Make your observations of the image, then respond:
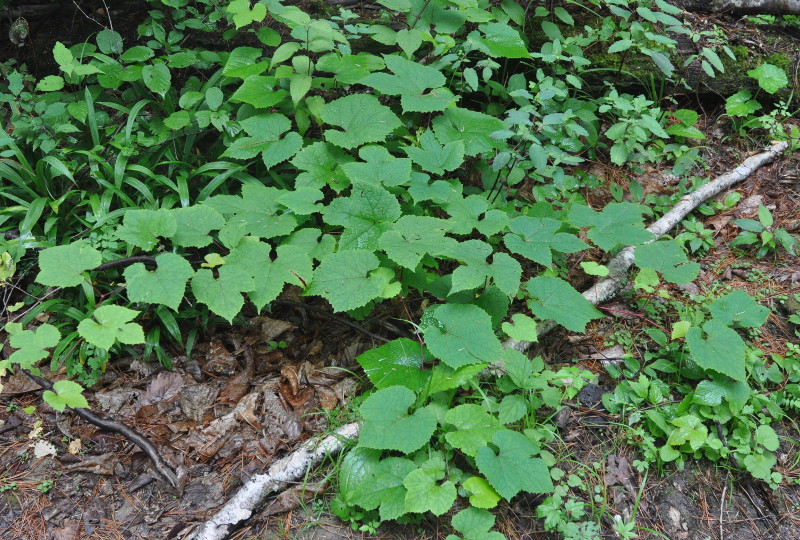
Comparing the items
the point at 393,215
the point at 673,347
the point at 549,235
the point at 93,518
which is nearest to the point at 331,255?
the point at 393,215

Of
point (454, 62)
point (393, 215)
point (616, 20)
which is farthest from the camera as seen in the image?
point (616, 20)

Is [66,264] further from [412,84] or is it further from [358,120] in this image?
[412,84]

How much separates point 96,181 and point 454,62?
254 centimetres

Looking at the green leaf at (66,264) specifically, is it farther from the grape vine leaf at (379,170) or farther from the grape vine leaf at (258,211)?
the grape vine leaf at (379,170)

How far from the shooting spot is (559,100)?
12.1ft

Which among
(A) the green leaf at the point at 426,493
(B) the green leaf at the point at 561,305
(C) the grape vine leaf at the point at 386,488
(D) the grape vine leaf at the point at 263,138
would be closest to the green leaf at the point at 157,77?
(D) the grape vine leaf at the point at 263,138

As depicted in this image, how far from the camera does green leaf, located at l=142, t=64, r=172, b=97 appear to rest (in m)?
3.25

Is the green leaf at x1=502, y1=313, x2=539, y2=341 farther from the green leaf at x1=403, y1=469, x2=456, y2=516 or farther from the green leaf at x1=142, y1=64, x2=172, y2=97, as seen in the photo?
the green leaf at x1=142, y1=64, x2=172, y2=97

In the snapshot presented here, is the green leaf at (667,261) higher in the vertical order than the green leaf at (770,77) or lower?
lower

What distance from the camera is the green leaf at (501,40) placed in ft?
10.7

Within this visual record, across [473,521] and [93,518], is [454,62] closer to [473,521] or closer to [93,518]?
[473,521]

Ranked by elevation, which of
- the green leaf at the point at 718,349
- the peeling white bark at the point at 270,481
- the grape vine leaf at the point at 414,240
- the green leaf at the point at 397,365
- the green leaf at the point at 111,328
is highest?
the grape vine leaf at the point at 414,240

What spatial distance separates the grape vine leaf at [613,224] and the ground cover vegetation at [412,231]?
16 mm

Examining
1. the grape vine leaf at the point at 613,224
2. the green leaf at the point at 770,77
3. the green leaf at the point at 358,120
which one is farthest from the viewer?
the green leaf at the point at 770,77
